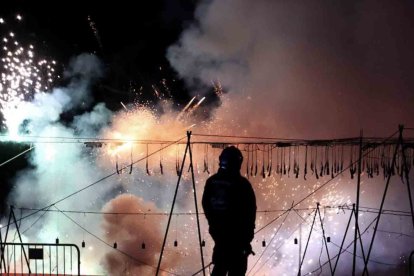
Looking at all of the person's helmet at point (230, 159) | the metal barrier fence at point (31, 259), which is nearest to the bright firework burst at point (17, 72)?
the metal barrier fence at point (31, 259)

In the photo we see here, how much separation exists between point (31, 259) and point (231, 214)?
12304 mm

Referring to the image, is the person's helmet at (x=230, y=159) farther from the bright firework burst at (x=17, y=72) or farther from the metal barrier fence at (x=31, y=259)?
the bright firework burst at (x=17, y=72)

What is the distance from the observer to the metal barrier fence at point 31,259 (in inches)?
285

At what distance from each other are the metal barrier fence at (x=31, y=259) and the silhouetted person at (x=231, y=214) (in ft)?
10.8

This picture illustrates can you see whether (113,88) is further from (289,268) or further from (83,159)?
(289,268)

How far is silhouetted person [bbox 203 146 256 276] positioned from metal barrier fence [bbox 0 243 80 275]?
3.30 meters

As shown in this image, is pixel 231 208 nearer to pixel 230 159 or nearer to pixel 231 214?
pixel 231 214

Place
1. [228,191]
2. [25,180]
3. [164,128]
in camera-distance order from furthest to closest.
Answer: [164,128]
[25,180]
[228,191]

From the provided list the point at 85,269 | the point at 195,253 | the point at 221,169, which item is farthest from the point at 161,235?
the point at 221,169

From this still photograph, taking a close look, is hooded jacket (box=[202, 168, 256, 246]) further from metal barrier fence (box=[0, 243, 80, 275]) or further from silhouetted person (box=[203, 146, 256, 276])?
metal barrier fence (box=[0, 243, 80, 275])

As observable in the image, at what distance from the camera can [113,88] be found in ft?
89.0

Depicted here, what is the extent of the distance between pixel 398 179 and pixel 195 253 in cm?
1625

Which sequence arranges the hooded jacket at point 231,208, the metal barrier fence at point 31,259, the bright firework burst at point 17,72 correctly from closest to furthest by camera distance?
the hooded jacket at point 231,208 → the metal barrier fence at point 31,259 → the bright firework burst at point 17,72

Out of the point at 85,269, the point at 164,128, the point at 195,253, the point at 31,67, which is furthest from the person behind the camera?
the point at 195,253
